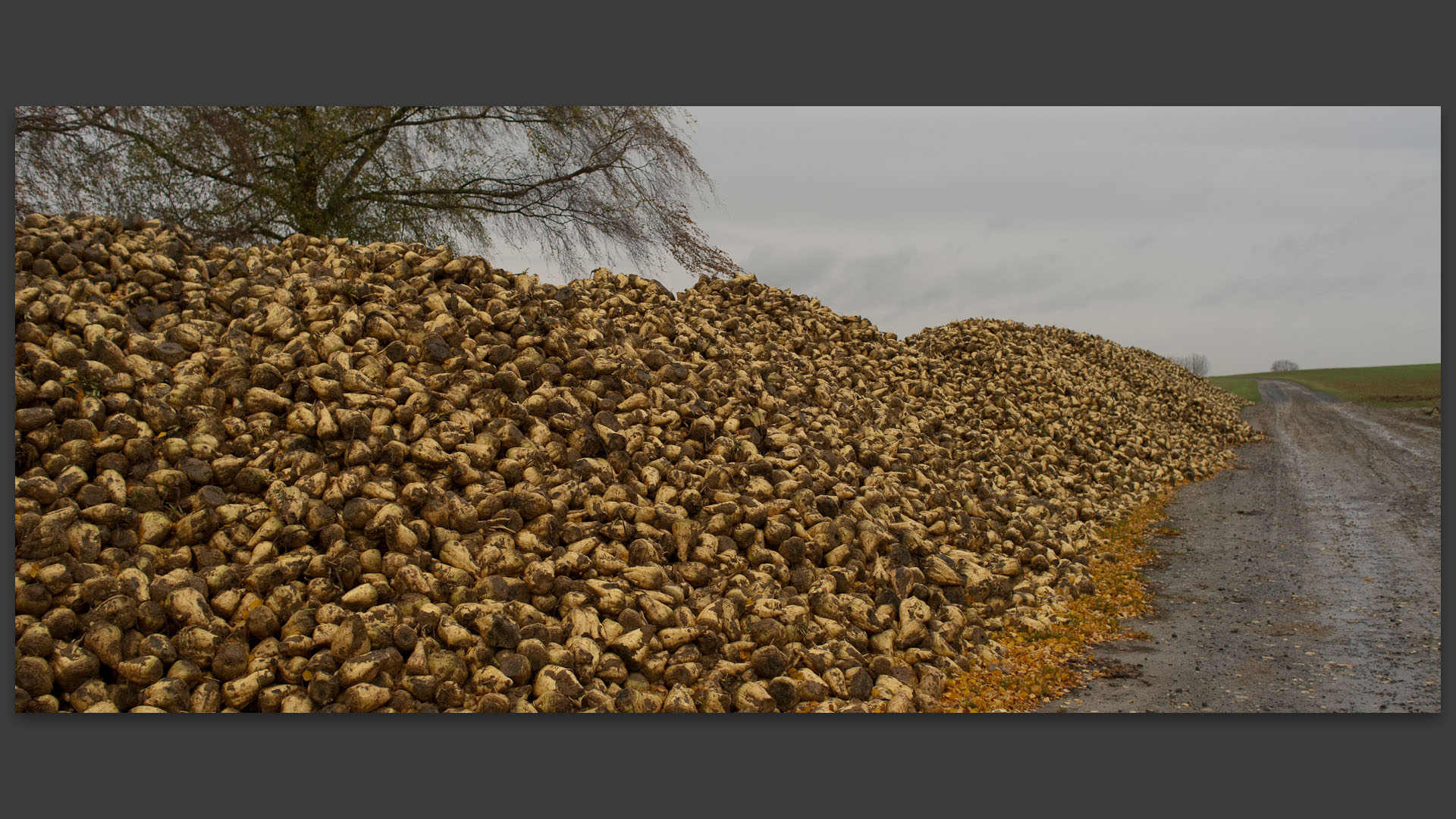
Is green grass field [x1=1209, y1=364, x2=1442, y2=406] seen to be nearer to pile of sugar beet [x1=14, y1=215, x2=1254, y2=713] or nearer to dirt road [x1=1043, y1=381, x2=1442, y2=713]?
dirt road [x1=1043, y1=381, x2=1442, y2=713]

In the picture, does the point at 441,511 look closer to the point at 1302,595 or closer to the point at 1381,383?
the point at 1302,595

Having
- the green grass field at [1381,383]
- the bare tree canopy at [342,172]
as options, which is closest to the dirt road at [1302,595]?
the green grass field at [1381,383]

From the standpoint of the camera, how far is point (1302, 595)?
7.45 metres

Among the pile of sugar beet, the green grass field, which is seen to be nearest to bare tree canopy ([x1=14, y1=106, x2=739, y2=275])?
the pile of sugar beet

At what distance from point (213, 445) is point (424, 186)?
6001mm

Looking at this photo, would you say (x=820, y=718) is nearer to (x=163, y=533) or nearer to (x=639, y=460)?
(x=639, y=460)

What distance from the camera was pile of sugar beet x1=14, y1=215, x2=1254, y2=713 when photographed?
15.8 feet

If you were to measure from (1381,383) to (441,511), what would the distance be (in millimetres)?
10348

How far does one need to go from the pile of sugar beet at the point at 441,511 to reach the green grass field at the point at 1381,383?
321 cm

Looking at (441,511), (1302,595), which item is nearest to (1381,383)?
(1302,595)

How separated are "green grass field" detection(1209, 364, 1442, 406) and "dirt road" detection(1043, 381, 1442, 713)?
351 mm

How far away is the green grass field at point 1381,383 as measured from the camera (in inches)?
307

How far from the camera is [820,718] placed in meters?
5.10

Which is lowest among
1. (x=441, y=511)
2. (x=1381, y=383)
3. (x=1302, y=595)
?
(x=1302, y=595)
